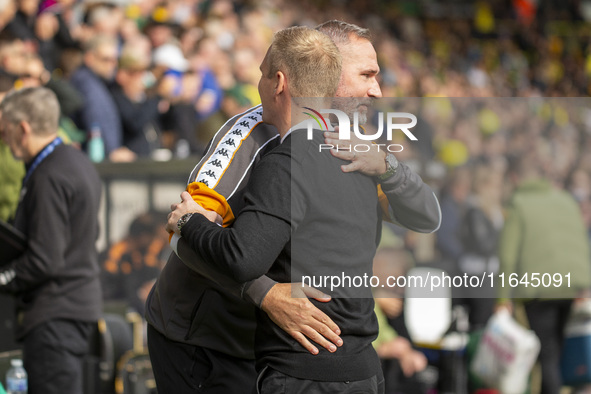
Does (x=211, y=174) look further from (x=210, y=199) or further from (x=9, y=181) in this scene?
(x=9, y=181)

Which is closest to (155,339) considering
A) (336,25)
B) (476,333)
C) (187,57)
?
(336,25)

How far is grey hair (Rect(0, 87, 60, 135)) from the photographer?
4195 millimetres

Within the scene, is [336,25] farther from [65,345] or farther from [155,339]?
[65,345]

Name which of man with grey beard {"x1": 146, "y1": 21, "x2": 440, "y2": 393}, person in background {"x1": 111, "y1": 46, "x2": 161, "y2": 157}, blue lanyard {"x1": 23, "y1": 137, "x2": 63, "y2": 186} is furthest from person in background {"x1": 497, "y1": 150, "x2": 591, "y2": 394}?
person in background {"x1": 111, "y1": 46, "x2": 161, "y2": 157}

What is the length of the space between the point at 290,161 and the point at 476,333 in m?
4.38

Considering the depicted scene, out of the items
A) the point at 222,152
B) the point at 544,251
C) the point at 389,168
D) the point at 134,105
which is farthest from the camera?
the point at 134,105

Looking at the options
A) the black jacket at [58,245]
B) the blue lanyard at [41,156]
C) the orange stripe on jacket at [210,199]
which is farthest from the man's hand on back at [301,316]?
the blue lanyard at [41,156]

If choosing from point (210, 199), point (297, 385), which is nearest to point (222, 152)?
point (210, 199)

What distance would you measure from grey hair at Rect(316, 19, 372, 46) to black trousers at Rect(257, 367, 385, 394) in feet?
3.31

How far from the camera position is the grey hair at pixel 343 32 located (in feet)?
9.27

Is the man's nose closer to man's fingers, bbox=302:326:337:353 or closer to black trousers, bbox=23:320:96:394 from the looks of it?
man's fingers, bbox=302:326:337:353

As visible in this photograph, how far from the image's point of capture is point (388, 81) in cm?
1322

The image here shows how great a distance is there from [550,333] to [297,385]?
426cm

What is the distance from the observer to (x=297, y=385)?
2.46 m
